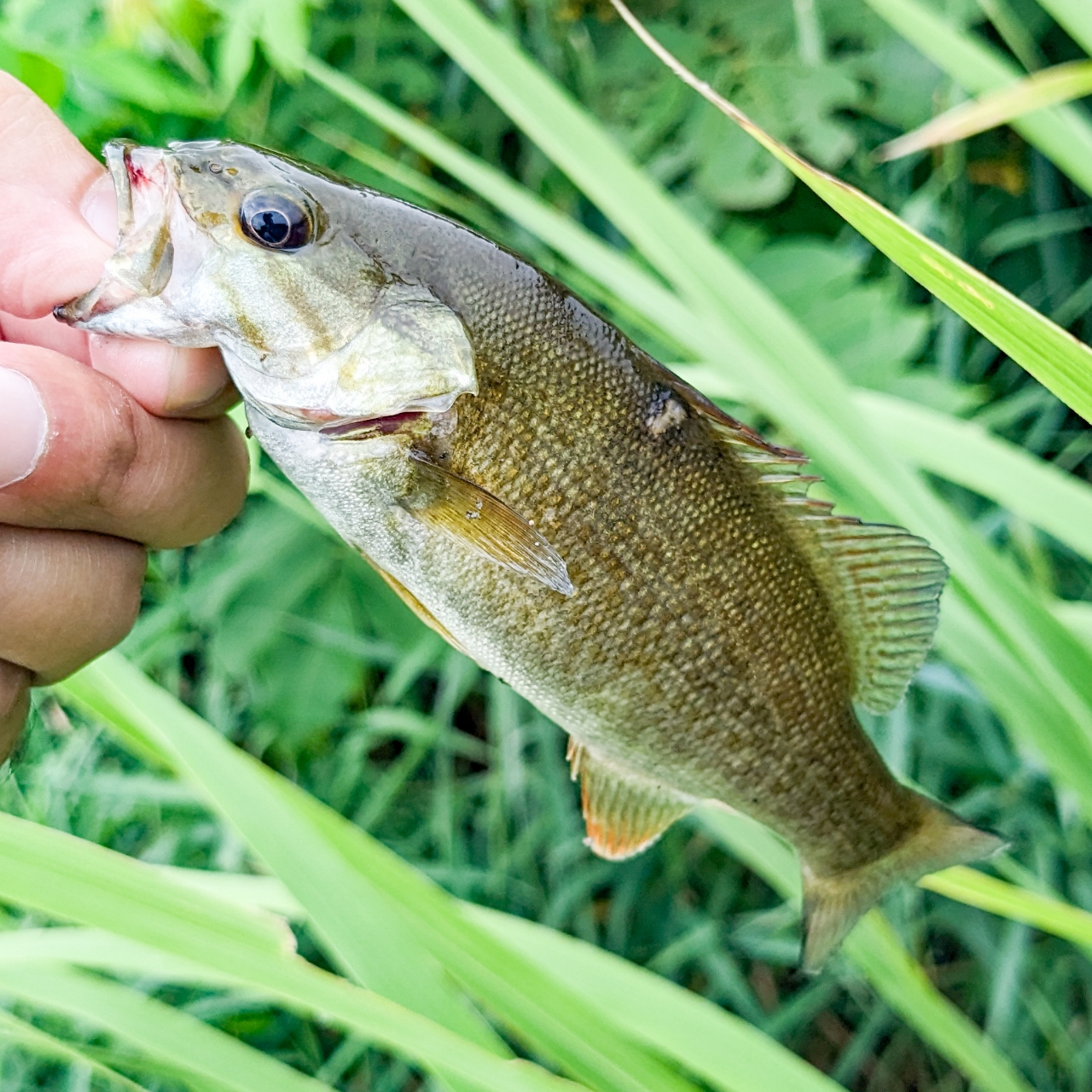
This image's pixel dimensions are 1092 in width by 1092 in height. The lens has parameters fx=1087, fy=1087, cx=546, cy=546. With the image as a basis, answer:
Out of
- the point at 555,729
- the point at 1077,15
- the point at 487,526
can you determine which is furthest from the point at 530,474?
the point at 555,729

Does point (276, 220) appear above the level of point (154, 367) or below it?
above

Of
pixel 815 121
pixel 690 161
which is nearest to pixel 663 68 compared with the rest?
pixel 690 161

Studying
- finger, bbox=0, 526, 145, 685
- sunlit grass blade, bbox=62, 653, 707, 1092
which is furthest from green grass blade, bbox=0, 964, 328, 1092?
finger, bbox=0, 526, 145, 685

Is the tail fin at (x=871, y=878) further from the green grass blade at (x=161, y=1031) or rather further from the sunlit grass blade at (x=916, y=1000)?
the green grass blade at (x=161, y=1031)

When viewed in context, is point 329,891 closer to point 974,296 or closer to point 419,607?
point 419,607

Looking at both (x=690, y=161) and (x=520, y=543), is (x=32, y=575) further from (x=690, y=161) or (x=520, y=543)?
(x=690, y=161)
